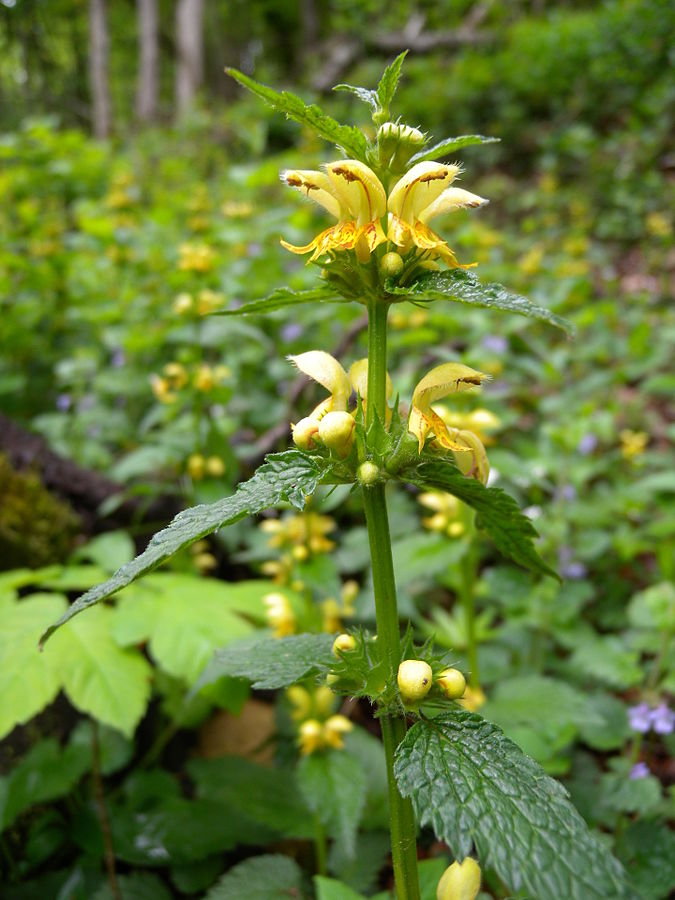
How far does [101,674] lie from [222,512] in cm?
85

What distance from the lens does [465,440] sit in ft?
2.82

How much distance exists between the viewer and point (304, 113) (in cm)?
68

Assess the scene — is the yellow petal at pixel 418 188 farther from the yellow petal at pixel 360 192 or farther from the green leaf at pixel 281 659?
the green leaf at pixel 281 659

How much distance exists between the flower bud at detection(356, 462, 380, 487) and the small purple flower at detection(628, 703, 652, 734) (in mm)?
1089

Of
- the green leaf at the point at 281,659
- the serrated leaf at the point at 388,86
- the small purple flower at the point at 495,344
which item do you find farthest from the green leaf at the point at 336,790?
the small purple flower at the point at 495,344

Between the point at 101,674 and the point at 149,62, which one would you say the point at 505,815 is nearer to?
the point at 101,674

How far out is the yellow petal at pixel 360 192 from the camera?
749 millimetres

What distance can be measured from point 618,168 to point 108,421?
617 cm

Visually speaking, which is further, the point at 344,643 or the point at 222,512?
the point at 344,643

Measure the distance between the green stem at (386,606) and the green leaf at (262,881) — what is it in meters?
0.54

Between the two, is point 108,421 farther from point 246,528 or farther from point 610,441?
point 610,441

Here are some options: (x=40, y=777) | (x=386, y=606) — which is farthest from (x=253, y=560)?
(x=386, y=606)

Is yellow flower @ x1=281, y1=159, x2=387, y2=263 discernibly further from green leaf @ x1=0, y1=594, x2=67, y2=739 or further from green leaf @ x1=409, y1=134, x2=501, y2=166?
green leaf @ x1=0, y1=594, x2=67, y2=739

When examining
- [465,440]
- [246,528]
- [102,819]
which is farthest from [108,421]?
[465,440]
